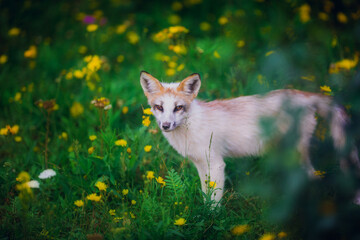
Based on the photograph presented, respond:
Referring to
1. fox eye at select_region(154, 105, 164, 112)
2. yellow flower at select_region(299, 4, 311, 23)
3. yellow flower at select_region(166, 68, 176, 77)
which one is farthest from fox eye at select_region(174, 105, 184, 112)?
yellow flower at select_region(299, 4, 311, 23)

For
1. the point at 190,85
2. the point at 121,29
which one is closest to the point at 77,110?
the point at 190,85

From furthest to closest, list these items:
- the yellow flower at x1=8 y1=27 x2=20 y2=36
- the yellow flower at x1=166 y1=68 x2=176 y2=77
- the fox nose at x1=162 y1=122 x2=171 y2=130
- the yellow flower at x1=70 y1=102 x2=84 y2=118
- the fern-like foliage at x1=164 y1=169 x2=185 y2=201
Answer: the yellow flower at x1=8 y1=27 x2=20 y2=36, the yellow flower at x1=166 y1=68 x2=176 y2=77, the yellow flower at x1=70 y1=102 x2=84 y2=118, the fox nose at x1=162 y1=122 x2=171 y2=130, the fern-like foliage at x1=164 y1=169 x2=185 y2=201

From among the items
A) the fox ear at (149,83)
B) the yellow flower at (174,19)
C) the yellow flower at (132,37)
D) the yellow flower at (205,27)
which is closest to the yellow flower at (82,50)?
the yellow flower at (132,37)

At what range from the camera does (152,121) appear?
3.56 m

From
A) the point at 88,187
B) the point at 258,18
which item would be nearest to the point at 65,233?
the point at 88,187

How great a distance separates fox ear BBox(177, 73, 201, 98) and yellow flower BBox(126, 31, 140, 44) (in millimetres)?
3174

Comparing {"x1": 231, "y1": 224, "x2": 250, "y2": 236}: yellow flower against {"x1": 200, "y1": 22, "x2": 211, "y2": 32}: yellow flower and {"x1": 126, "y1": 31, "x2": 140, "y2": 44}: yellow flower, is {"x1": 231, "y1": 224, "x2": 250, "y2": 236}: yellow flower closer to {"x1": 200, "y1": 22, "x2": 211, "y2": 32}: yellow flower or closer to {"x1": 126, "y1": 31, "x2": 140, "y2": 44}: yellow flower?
{"x1": 126, "y1": 31, "x2": 140, "y2": 44}: yellow flower

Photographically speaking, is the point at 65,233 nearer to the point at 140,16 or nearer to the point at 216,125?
the point at 216,125

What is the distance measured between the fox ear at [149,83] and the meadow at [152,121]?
31cm

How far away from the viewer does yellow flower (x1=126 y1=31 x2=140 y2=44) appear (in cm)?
612

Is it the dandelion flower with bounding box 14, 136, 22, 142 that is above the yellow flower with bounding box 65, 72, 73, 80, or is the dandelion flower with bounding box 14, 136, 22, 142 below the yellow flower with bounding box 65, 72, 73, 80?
below

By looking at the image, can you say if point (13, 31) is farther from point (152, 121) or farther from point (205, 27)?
point (152, 121)

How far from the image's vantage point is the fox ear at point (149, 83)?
315 cm

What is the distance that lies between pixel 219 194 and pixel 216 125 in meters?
0.78
